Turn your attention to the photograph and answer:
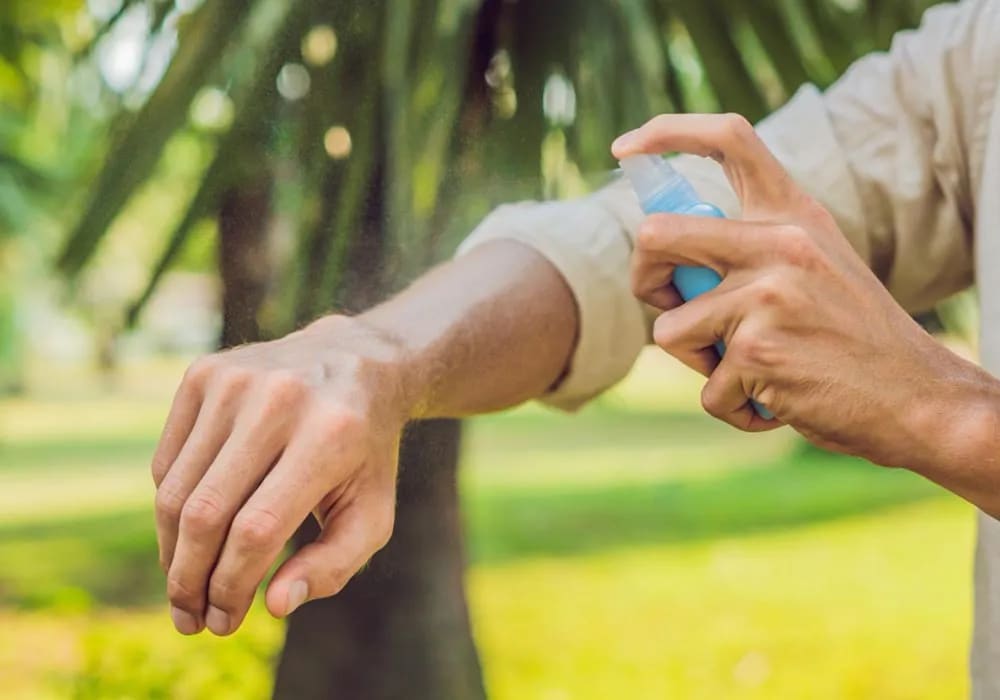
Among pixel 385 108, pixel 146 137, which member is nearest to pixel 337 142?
pixel 385 108

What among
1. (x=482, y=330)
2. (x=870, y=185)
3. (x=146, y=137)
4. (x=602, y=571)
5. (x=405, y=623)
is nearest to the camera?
(x=482, y=330)

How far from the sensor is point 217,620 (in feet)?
1.39

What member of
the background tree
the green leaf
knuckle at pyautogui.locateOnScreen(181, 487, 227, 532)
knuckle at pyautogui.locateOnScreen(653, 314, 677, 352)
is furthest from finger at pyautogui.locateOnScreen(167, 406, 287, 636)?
the green leaf

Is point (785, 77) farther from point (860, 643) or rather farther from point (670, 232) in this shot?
point (860, 643)

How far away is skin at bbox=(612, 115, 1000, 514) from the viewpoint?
1.39 feet

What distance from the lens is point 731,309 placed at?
0.43 m

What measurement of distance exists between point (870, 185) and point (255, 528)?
44 centimetres

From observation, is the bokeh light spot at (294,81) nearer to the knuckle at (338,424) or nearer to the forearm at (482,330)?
the forearm at (482,330)

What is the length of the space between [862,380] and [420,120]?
20.2 inches

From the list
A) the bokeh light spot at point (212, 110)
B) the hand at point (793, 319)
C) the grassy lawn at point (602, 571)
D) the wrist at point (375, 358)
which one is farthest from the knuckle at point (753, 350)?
the bokeh light spot at point (212, 110)

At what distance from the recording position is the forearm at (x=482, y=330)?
51 cm

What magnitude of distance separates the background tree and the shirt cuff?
7.0 inches

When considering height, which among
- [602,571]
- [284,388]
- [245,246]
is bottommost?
[602,571]

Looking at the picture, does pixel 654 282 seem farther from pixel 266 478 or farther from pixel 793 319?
pixel 266 478
